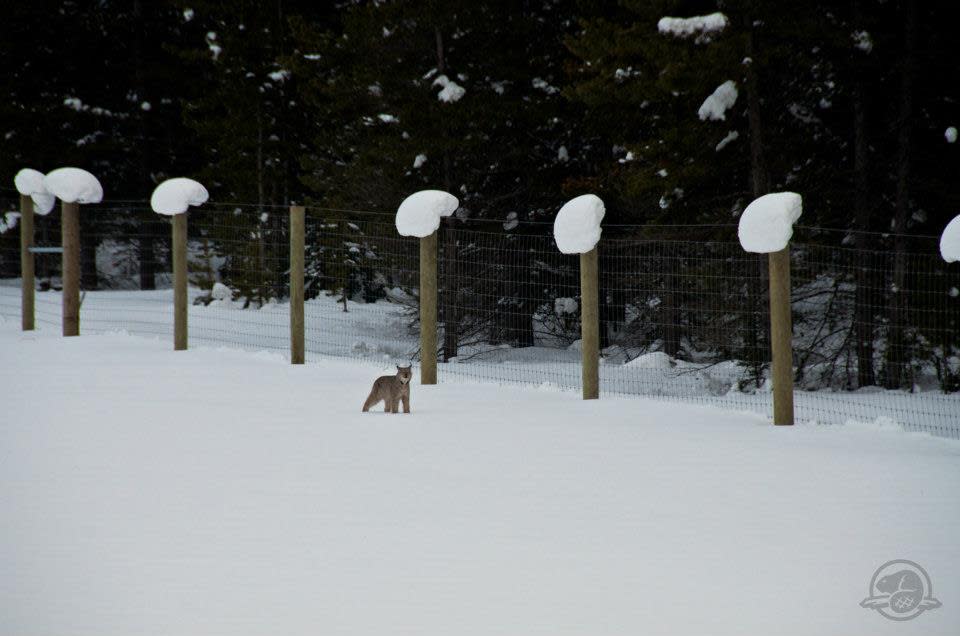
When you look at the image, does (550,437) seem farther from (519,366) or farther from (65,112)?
(65,112)

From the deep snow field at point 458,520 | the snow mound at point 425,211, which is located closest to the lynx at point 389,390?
the deep snow field at point 458,520

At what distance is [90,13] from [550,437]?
932 inches

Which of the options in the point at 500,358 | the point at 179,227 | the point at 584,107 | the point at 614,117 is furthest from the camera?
the point at 584,107

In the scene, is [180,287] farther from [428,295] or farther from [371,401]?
[371,401]

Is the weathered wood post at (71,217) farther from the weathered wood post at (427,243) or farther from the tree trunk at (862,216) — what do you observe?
the tree trunk at (862,216)

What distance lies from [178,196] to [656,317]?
7.56m

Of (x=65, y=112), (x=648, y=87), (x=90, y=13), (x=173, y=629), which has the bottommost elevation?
(x=173, y=629)

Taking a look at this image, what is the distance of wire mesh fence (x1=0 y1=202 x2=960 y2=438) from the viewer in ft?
42.0

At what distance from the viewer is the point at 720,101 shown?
14.3 m

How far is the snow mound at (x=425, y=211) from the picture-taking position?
10.6 metres

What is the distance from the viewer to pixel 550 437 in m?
7.62

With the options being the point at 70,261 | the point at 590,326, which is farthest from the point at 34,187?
the point at 590,326

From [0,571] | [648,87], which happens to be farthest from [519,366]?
[0,571]

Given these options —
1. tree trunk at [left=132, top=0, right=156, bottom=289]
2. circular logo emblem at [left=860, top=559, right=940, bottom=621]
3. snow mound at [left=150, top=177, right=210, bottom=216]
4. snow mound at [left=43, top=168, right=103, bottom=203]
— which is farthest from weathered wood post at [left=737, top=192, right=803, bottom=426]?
tree trunk at [left=132, top=0, right=156, bottom=289]
